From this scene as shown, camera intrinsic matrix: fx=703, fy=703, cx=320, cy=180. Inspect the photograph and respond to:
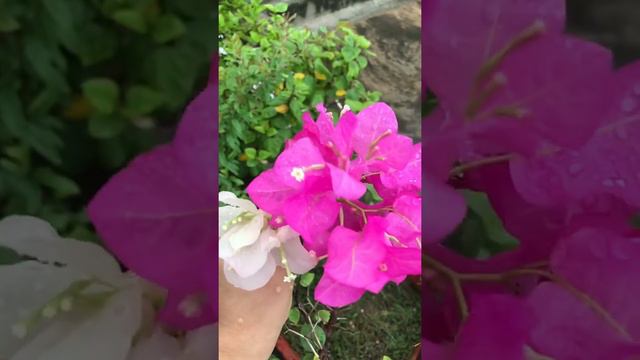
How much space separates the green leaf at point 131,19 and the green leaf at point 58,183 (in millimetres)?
113

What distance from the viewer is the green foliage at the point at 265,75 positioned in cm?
105

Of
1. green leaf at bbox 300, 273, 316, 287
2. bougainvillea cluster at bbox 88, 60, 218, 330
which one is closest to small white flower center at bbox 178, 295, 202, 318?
bougainvillea cluster at bbox 88, 60, 218, 330

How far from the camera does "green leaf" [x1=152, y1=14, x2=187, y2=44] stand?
0.47 metres

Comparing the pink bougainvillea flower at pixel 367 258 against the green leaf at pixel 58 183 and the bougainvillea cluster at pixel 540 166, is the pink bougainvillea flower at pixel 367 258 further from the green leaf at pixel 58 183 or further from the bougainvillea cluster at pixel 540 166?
the green leaf at pixel 58 183

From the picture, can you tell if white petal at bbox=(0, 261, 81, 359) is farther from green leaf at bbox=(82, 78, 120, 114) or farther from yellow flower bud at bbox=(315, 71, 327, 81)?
yellow flower bud at bbox=(315, 71, 327, 81)

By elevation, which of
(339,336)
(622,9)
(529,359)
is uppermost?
(622,9)

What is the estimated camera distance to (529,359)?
0.55m

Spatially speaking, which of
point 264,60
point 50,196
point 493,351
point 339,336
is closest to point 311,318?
point 339,336

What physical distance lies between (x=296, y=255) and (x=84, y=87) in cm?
25

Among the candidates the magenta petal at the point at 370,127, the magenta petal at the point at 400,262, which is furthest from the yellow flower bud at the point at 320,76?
the magenta petal at the point at 400,262

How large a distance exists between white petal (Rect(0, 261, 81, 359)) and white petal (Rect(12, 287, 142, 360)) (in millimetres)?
14

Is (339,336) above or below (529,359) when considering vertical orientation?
below

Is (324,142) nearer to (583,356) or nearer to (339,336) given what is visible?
(583,356)

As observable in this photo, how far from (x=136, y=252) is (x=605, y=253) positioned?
1.16 feet
